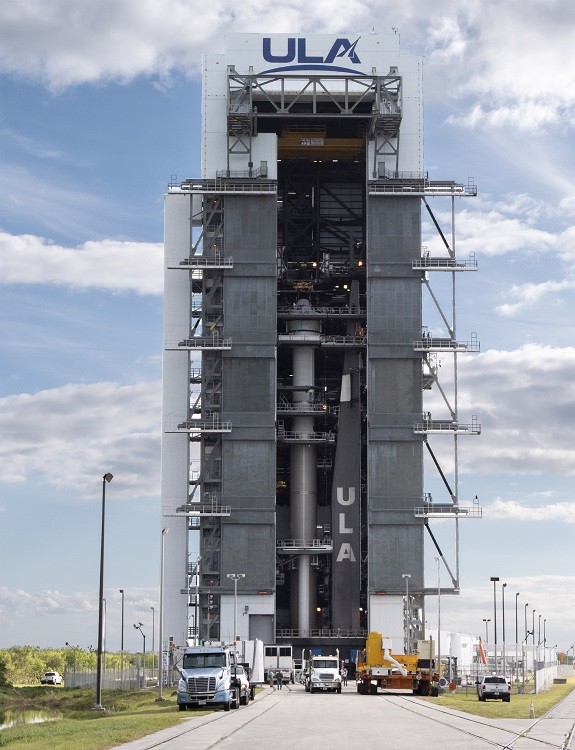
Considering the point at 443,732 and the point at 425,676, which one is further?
the point at 425,676

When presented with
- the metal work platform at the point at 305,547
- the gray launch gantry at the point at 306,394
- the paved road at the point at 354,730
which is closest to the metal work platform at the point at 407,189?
the gray launch gantry at the point at 306,394

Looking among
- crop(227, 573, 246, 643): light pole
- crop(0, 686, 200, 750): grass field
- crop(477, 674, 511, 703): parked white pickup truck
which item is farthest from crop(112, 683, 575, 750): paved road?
crop(227, 573, 246, 643): light pole

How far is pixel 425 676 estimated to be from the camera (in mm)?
75562

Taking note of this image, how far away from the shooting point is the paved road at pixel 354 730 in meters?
34.6

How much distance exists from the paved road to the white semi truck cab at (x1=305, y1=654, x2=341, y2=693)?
64.1 feet

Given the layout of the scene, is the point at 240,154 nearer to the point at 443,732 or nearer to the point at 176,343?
the point at 176,343

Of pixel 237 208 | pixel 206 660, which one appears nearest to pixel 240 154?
pixel 237 208

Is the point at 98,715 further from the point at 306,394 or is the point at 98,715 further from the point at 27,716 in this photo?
the point at 306,394

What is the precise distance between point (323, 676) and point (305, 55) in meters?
54.0

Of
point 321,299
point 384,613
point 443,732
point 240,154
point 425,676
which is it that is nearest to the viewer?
point 443,732

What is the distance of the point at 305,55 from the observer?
360ft

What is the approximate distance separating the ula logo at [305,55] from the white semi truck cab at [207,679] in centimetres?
6407

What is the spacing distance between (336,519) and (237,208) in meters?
26.6

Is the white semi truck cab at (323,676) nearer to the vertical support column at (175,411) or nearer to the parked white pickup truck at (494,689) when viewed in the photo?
the parked white pickup truck at (494,689)
